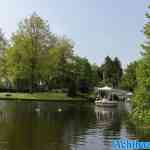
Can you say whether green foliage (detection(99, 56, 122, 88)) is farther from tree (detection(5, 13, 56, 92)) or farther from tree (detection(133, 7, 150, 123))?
tree (detection(133, 7, 150, 123))

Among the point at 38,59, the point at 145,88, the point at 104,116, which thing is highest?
the point at 38,59

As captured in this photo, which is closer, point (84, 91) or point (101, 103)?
point (101, 103)

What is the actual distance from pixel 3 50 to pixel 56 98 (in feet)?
51.7

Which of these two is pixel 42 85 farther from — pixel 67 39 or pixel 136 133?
pixel 136 133

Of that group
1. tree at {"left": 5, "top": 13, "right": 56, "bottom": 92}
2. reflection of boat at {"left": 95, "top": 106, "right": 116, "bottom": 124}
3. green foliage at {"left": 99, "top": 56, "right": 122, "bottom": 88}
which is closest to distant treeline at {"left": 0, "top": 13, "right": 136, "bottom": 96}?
tree at {"left": 5, "top": 13, "right": 56, "bottom": 92}

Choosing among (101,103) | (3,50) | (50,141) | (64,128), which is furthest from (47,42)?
(50,141)

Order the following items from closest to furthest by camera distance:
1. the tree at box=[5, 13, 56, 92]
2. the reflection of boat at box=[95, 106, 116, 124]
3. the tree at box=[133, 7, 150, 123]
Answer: the tree at box=[133, 7, 150, 123] → the reflection of boat at box=[95, 106, 116, 124] → the tree at box=[5, 13, 56, 92]

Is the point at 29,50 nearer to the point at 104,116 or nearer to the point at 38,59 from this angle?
the point at 38,59

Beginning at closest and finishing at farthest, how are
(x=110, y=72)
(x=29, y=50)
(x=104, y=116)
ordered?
(x=104, y=116)
(x=29, y=50)
(x=110, y=72)

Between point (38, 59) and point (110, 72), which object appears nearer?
point (38, 59)

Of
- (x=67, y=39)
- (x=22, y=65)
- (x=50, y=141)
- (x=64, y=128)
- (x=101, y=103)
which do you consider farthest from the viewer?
(x=67, y=39)

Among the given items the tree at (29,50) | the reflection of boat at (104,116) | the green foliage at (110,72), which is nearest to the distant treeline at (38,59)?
the tree at (29,50)

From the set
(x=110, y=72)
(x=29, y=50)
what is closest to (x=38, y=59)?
(x=29, y=50)

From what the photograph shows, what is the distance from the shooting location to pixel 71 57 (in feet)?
291
